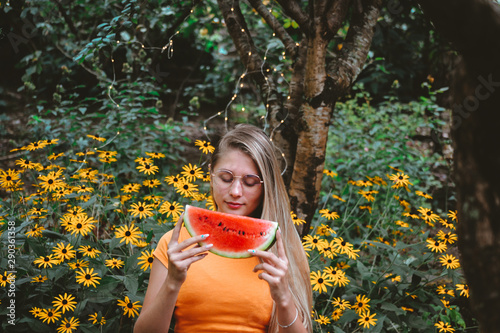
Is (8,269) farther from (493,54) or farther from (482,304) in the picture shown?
(493,54)

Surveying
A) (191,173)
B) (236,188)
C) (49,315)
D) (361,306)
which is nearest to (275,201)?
(236,188)

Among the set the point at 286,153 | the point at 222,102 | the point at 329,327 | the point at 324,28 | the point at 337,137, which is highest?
the point at 222,102

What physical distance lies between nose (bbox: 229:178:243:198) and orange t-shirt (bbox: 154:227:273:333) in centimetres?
33

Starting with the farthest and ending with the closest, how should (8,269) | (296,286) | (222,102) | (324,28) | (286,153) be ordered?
(222,102)
(286,153)
(324,28)
(8,269)
(296,286)

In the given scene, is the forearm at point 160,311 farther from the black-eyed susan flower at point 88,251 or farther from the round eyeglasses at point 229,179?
the black-eyed susan flower at point 88,251

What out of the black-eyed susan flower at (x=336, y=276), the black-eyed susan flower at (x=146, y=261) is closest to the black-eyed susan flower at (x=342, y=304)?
the black-eyed susan flower at (x=336, y=276)

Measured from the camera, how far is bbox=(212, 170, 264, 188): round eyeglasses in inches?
70.6

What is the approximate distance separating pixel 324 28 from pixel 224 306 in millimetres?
2062

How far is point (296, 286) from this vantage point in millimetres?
1846

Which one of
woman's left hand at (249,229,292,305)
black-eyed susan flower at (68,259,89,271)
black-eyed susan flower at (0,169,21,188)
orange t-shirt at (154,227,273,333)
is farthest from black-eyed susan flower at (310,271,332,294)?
black-eyed susan flower at (0,169,21,188)

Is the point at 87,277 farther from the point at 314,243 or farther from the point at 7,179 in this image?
the point at 314,243

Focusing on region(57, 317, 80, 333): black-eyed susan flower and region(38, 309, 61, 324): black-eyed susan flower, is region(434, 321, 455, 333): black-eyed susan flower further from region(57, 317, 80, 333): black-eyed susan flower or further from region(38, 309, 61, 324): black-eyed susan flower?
region(38, 309, 61, 324): black-eyed susan flower

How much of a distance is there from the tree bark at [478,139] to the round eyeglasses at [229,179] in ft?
3.50

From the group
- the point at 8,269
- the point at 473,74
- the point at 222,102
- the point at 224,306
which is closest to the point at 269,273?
the point at 224,306
